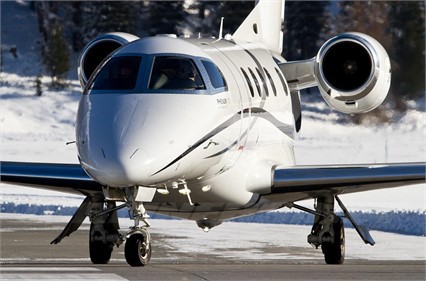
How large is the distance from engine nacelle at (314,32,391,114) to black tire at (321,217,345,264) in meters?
1.84

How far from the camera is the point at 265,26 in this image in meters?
23.4

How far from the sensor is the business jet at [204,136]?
15.6 metres

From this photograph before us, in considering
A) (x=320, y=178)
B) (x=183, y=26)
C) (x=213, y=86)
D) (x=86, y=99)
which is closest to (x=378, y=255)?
(x=320, y=178)

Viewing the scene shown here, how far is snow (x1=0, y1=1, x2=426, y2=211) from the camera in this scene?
114 ft

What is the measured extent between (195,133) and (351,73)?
4.86 m

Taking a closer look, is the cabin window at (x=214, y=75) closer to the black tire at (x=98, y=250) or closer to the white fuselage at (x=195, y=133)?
the white fuselage at (x=195, y=133)

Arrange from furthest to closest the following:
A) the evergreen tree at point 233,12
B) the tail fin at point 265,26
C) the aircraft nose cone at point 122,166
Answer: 1. the evergreen tree at point 233,12
2. the tail fin at point 265,26
3. the aircraft nose cone at point 122,166

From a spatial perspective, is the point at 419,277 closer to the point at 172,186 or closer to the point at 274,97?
the point at 172,186

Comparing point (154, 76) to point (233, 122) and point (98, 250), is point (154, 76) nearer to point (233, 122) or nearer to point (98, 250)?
point (233, 122)

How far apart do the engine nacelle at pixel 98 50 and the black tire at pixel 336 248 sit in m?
4.26

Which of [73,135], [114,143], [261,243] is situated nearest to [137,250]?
[114,143]

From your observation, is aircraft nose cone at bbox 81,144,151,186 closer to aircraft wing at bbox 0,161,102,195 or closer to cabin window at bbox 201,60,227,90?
cabin window at bbox 201,60,227,90

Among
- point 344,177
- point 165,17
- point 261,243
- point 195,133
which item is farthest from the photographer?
point 165,17

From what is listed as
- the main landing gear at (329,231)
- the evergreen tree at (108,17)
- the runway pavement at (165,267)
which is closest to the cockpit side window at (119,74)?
the runway pavement at (165,267)
